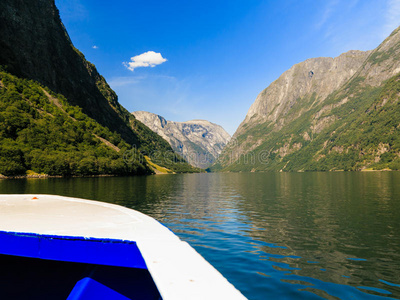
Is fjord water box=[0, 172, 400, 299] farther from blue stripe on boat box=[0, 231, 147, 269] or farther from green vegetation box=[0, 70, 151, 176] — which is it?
green vegetation box=[0, 70, 151, 176]

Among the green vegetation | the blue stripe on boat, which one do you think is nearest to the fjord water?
the blue stripe on boat

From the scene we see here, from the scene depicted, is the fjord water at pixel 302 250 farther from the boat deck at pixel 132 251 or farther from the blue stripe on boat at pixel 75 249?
the blue stripe on boat at pixel 75 249

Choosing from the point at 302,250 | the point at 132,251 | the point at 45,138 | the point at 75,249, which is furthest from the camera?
the point at 45,138

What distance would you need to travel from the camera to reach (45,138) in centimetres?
14138

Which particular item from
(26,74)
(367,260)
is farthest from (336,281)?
(26,74)

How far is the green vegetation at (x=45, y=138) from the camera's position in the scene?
119m

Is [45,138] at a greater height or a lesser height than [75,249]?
greater

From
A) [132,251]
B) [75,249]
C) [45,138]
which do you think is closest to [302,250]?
[132,251]

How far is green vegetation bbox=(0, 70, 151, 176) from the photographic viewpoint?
391 ft

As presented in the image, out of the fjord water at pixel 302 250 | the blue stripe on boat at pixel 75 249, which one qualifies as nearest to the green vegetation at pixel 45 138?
the fjord water at pixel 302 250

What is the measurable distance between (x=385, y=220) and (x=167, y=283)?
2813 centimetres

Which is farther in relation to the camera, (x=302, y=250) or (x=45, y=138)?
(x=45, y=138)

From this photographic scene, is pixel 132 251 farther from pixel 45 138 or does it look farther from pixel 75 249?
pixel 45 138

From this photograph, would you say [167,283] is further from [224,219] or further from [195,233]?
[224,219]
